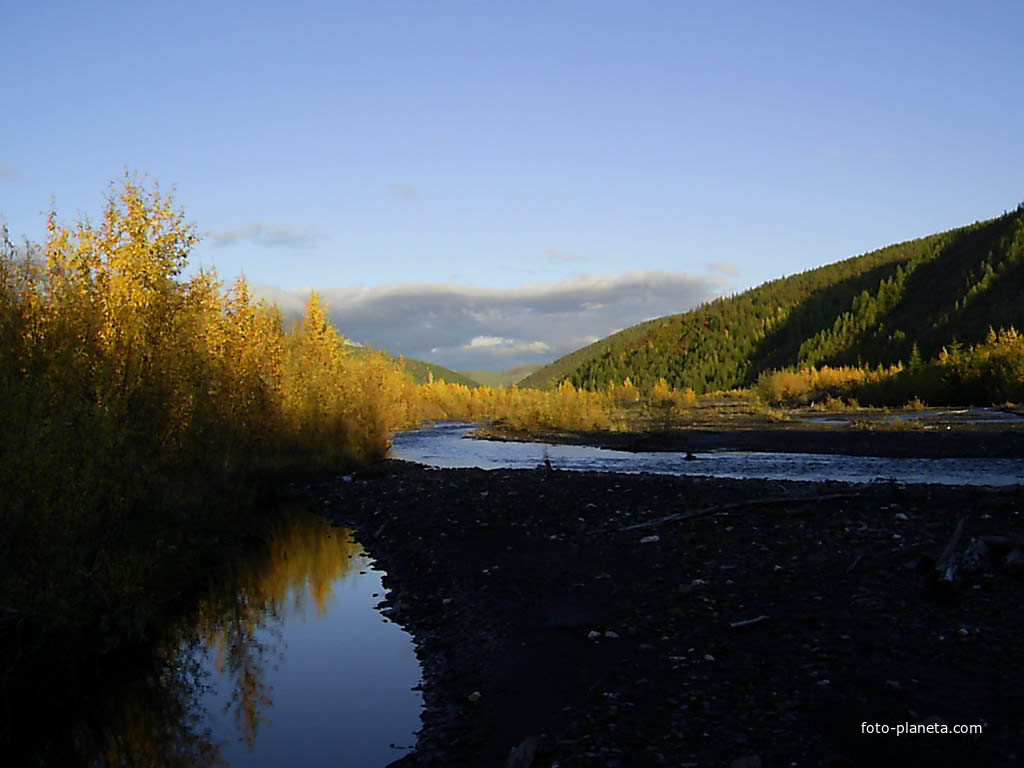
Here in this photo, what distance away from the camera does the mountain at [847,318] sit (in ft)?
235

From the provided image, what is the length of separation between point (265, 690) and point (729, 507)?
875 centimetres

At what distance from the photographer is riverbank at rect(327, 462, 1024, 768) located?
5793mm

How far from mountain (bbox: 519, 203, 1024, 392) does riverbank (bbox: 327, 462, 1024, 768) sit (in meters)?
45.3

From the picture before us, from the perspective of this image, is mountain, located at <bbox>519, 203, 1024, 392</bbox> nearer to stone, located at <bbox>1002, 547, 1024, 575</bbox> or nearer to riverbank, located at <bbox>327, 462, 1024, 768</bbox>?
riverbank, located at <bbox>327, 462, 1024, 768</bbox>

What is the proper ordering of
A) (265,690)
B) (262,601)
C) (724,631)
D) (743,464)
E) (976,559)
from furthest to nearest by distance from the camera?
(743,464) → (262,601) → (265,690) → (976,559) → (724,631)

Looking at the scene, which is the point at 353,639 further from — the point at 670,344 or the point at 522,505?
the point at 670,344

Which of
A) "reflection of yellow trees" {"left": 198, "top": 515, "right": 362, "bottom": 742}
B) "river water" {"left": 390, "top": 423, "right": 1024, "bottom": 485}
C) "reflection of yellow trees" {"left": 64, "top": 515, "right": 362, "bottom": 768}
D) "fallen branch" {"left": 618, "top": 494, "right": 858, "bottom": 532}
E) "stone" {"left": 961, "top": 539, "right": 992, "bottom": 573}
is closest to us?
"reflection of yellow trees" {"left": 64, "top": 515, "right": 362, "bottom": 768}

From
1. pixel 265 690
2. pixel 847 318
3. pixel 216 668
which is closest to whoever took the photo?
pixel 265 690

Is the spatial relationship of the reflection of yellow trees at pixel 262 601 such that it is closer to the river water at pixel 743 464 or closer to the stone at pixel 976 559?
the stone at pixel 976 559

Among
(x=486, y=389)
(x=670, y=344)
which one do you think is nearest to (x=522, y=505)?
(x=486, y=389)

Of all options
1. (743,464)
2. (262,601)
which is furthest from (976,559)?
(743,464)

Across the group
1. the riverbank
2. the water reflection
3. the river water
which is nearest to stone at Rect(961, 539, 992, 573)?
the riverbank

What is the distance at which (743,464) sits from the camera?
2536 cm

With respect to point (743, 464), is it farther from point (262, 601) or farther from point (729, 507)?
point (262, 601)
